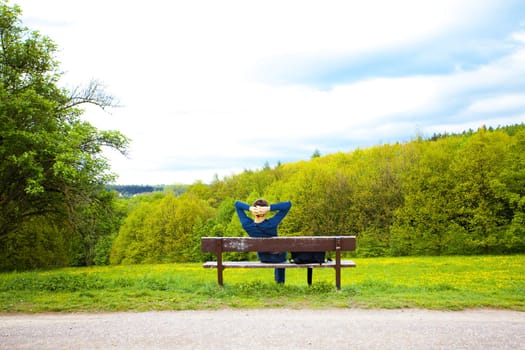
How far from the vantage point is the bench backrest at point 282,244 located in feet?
34.2

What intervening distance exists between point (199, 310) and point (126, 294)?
2267mm

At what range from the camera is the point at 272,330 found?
715cm

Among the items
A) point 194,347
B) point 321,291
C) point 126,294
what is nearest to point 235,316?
point 194,347

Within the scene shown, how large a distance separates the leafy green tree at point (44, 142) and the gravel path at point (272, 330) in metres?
7.23

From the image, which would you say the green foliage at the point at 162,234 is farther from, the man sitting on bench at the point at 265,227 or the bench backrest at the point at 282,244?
the bench backrest at the point at 282,244

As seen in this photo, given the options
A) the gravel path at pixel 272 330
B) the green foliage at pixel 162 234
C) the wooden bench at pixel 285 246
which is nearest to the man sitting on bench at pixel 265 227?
the wooden bench at pixel 285 246

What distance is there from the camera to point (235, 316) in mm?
8180

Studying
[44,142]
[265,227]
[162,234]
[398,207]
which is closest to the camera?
[265,227]

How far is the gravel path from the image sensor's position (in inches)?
258

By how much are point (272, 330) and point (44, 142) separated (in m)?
10.8

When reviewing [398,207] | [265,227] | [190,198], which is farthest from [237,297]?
[190,198]

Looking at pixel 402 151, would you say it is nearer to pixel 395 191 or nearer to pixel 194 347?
pixel 395 191

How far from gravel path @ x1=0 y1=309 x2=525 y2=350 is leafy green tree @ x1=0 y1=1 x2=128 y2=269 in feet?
23.7

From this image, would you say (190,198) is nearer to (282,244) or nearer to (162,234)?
(162,234)
